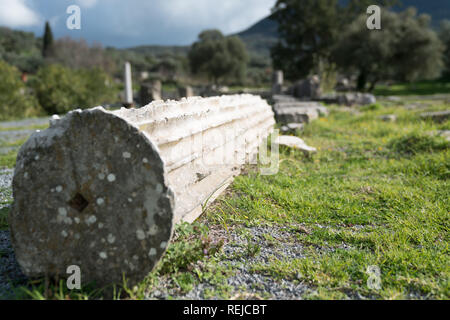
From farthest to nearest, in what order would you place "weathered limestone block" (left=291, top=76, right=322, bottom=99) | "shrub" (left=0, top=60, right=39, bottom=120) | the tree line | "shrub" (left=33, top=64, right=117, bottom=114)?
the tree line, "shrub" (left=33, top=64, right=117, bottom=114), "weathered limestone block" (left=291, top=76, right=322, bottom=99), "shrub" (left=0, top=60, right=39, bottom=120)

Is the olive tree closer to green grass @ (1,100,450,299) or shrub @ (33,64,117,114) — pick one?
shrub @ (33,64,117,114)

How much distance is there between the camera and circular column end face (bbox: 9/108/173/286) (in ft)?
6.42

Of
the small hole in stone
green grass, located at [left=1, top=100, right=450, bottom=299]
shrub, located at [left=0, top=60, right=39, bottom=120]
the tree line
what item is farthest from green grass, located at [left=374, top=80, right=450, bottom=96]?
the small hole in stone

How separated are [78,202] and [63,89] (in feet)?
47.7

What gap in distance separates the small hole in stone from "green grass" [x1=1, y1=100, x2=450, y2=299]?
498 millimetres

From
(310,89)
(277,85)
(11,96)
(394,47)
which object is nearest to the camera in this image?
(11,96)

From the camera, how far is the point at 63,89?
1468 centimetres

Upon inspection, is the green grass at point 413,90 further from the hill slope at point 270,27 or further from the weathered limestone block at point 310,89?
the hill slope at point 270,27

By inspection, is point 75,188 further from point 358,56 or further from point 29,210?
point 358,56

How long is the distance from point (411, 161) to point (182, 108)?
357 centimetres

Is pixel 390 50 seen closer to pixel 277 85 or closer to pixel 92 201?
pixel 277 85

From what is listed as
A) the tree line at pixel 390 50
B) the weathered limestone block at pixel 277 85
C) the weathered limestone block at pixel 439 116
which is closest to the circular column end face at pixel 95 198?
the weathered limestone block at pixel 439 116

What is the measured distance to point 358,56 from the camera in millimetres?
21000

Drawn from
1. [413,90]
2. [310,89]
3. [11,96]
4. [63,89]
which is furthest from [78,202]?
[413,90]
